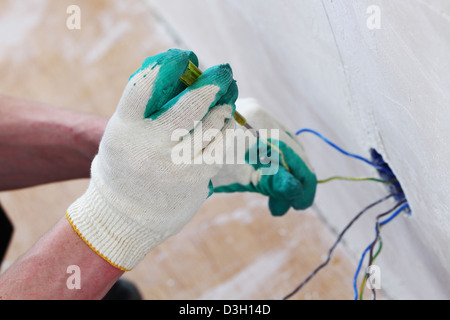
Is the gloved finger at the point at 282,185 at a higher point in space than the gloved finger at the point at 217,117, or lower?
lower

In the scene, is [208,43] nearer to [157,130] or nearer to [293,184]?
[293,184]

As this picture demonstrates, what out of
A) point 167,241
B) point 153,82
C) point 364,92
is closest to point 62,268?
point 153,82

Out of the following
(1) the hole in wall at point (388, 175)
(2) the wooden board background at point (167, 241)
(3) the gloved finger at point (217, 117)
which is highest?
(3) the gloved finger at point (217, 117)

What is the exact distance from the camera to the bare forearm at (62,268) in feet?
2.84

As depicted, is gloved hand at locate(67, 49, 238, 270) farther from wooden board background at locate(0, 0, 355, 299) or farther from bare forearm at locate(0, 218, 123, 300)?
wooden board background at locate(0, 0, 355, 299)

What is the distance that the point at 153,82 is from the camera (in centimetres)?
76

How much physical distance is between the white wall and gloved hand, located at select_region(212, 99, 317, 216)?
12 centimetres

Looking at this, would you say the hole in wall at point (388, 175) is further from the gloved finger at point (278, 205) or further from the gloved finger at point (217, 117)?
the gloved finger at point (217, 117)

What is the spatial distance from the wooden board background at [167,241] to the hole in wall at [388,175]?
501 millimetres

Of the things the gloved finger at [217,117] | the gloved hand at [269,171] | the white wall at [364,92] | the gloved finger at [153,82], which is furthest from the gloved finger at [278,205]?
the gloved finger at [153,82]

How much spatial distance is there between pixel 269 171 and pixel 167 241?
72 centimetres

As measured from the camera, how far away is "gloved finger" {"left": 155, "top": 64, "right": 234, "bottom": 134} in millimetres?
781
